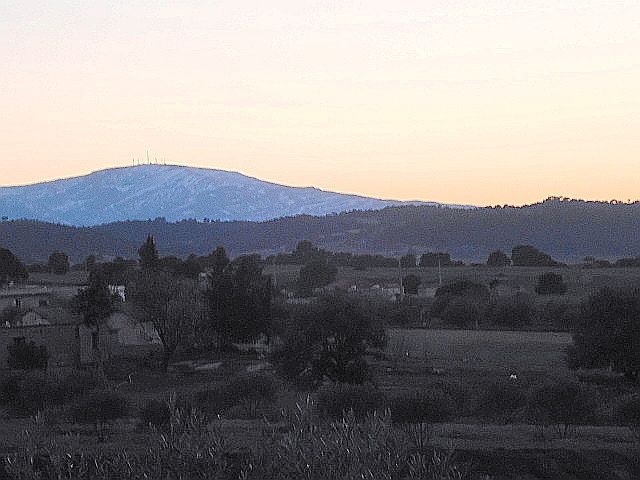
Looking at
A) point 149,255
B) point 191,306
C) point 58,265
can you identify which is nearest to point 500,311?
point 191,306

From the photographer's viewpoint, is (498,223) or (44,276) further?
(498,223)

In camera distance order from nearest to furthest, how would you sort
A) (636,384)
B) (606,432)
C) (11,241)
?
(606,432) < (636,384) < (11,241)

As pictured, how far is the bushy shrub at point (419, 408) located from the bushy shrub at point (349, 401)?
40 centimetres

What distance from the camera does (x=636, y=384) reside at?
40406 millimetres

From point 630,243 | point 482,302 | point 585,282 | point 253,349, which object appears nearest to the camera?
point 253,349

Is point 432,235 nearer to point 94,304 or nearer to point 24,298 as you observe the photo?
point 24,298

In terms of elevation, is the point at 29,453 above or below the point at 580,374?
above

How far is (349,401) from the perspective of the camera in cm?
2758

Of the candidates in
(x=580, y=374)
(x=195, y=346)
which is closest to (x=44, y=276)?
(x=195, y=346)

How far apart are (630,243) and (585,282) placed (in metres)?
59.5

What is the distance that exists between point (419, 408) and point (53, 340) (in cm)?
2931

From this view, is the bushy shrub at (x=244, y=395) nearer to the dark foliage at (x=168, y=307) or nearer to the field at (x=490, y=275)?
the dark foliage at (x=168, y=307)

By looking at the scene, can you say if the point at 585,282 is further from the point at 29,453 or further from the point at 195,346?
the point at 29,453

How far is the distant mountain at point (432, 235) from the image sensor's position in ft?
467
